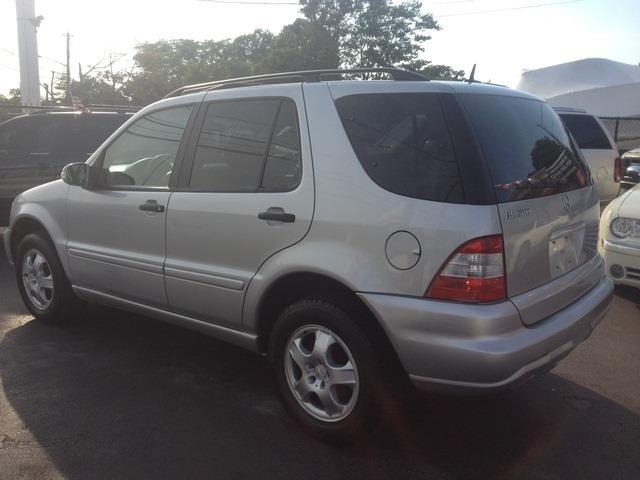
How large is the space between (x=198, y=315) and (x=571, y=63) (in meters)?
40.4

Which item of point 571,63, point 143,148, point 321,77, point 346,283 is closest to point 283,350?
point 346,283

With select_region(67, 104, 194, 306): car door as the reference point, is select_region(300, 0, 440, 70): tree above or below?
above

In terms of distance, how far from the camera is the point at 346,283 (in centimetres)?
286

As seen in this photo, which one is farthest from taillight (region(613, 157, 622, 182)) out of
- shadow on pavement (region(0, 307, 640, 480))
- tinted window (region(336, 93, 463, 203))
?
tinted window (region(336, 93, 463, 203))

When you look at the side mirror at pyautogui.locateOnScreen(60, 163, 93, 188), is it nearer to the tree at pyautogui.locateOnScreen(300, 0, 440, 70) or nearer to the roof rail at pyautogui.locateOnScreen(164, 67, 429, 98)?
the roof rail at pyautogui.locateOnScreen(164, 67, 429, 98)

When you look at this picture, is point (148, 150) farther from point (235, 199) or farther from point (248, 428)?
point (248, 428)

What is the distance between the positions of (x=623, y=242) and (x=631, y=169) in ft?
16.6

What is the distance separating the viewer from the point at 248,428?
10.9 feet

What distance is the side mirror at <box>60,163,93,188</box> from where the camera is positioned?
432cm

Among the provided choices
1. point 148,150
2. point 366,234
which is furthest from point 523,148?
point 148,150

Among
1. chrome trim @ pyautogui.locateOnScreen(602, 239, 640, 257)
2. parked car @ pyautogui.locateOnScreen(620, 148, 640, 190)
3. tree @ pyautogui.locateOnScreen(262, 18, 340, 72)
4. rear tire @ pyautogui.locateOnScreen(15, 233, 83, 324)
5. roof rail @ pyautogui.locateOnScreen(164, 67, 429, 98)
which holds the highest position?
tree @ pyautogui.locateOnScreen(262, 18, 340, 72)

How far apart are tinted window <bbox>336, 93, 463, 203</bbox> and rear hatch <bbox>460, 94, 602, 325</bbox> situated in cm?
18

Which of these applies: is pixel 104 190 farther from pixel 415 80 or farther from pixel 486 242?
pixel 486 242

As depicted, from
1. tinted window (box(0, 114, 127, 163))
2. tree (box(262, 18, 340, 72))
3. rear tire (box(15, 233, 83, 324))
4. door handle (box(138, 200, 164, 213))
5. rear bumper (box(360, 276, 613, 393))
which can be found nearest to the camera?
rear bumper (box(360, 276, 613, 393))
